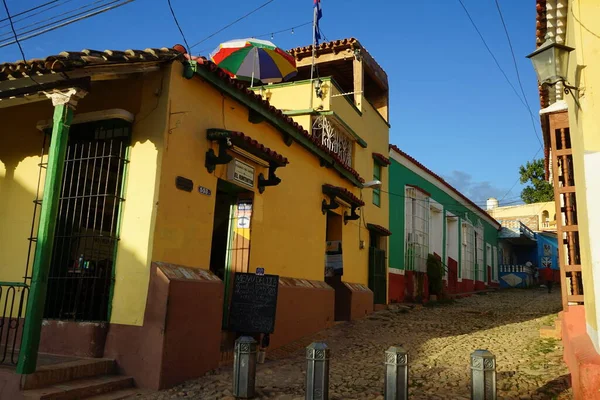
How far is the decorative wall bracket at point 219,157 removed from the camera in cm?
705

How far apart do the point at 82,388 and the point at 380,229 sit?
388 inches

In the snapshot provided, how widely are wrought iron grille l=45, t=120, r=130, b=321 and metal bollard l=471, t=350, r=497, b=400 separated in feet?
13.7

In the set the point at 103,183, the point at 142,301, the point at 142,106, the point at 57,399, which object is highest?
the point at 142,106

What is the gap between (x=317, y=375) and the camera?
5.10 meters

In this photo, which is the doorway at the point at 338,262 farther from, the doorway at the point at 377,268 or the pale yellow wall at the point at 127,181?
the pale yellow wall at the point at 127,181

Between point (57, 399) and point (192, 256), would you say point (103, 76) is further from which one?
point (57, 399)

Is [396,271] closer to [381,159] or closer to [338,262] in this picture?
[381,159]

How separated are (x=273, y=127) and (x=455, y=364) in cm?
486

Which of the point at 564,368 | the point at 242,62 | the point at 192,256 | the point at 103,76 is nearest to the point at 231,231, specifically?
the point at 192,256

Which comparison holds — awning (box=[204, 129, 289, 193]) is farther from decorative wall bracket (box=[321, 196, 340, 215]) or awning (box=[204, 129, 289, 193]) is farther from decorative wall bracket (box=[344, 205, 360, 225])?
decorative wall bracket (box=[344, 205, 360, 225])

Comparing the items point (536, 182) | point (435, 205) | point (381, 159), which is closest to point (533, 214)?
point (536, 182)

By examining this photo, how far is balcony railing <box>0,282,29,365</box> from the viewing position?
5.38 m

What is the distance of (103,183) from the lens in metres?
7.50

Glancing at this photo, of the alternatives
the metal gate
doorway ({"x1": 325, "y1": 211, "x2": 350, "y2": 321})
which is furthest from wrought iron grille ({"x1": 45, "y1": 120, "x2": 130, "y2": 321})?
the metal gate
